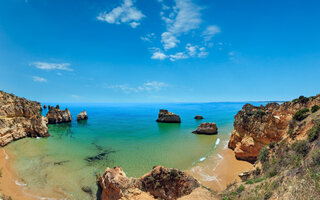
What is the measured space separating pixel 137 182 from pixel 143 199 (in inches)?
55.3

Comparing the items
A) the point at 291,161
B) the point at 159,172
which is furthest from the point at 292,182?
the point at 159,172

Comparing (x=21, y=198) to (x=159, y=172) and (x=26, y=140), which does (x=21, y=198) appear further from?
(x=26, y=140)

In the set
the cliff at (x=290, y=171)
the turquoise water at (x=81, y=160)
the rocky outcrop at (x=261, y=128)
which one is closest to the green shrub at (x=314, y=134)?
the cliff at (x=290, y=171)

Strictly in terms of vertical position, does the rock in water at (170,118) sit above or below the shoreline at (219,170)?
above

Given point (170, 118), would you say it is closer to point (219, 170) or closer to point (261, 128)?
point (219, 170)

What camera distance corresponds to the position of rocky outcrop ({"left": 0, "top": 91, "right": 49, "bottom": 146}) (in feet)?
84.4

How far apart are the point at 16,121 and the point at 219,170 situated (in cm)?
3974

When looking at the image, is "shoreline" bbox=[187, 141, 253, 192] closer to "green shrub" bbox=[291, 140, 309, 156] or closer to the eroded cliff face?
the eroded cliff face

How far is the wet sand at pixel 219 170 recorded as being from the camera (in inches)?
616

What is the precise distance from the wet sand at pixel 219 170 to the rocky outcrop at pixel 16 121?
3373 centimetres

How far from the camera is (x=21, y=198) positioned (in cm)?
1311

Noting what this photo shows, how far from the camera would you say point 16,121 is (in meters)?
28.8

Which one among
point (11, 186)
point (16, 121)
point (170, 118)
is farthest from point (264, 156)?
point (170, 118)

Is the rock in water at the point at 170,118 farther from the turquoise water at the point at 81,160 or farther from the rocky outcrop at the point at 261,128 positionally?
the rocky outcrop at the point at 261,128
